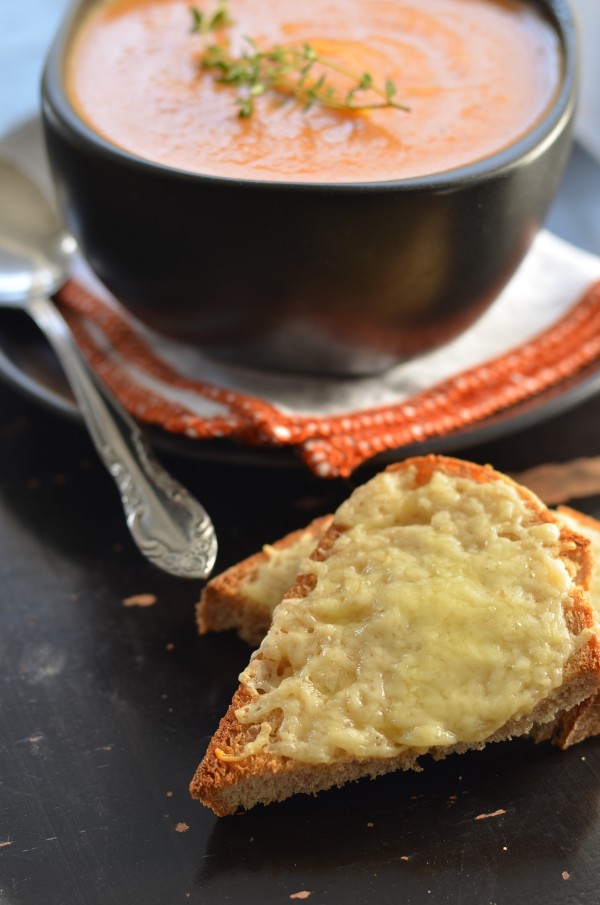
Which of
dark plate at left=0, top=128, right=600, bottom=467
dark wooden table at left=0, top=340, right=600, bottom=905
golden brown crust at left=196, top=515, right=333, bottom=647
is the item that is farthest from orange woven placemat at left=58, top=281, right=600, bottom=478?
golden brown crust at left=196, top=515, right=333, bottom=647

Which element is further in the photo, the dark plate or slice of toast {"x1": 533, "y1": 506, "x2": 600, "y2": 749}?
the dark plate

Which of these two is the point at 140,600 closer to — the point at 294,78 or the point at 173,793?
the point at 173,793

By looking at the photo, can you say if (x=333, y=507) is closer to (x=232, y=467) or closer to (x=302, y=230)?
(x=232, y=467)

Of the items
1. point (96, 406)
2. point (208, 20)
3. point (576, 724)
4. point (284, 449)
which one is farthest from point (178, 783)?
point (208, 20)

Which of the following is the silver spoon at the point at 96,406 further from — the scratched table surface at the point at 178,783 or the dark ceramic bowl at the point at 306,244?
the dark ceramic bowl at the point at 306,244

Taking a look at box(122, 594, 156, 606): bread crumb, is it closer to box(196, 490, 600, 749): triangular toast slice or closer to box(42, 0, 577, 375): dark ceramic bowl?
box(196, 490, 600, 749): triangular toast slice

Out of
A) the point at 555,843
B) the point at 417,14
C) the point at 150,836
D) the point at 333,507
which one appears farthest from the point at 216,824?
the point at 417,14
